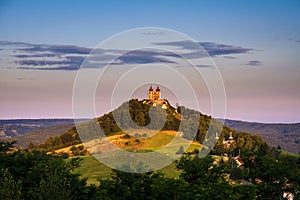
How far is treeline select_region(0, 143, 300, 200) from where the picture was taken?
34969 mm

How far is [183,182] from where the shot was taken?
3578 centimetres

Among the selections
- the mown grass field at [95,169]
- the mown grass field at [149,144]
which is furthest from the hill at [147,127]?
the mown grass field at [95,169]

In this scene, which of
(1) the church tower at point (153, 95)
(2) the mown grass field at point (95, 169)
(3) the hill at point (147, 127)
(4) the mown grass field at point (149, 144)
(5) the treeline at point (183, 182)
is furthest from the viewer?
(1) the church tower at point (153, 95)

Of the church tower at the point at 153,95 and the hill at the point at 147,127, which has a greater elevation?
the church tower at the point at 153,95

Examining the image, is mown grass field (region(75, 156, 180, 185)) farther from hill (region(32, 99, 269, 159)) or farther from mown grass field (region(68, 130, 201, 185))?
hill (region(32, 99, 269, 159))

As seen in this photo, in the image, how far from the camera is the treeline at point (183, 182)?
3497 centimetres

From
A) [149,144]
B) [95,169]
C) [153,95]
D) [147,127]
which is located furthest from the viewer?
[153,95]

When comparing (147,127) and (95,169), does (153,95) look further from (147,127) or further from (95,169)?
(95,169)

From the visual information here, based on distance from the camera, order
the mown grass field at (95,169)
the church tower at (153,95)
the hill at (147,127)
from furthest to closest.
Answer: the church tower at (153,95)
the hill at (147,127)
the mown grass field at (95,169)

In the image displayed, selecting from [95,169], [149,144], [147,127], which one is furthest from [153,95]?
[95,169]

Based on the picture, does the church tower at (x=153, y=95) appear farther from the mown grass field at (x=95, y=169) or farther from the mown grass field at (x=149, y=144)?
the mown grass field at (x=95, y=169)

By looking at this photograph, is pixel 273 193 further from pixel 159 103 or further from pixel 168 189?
pixel 159 103

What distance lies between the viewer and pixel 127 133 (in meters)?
149

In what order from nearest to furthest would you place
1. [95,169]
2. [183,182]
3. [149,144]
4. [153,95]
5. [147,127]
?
[183,182] < [95,169] < [149,144] < [147,127] < [153,95]
